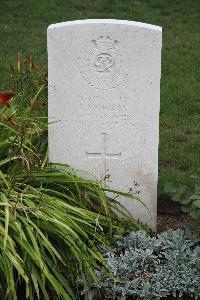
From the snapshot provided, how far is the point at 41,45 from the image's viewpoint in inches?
375

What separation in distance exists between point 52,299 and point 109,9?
7.70 metres

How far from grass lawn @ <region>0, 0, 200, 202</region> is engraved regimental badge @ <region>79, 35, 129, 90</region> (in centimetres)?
118

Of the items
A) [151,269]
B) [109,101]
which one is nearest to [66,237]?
[151,269]

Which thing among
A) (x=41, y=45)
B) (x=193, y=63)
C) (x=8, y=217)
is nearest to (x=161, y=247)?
(x=8, y=217)

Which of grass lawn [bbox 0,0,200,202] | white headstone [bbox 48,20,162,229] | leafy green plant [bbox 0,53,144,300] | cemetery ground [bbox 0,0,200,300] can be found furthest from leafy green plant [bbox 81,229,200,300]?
grass lawn [bbox 0,0,200,202]

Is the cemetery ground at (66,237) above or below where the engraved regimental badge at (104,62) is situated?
below

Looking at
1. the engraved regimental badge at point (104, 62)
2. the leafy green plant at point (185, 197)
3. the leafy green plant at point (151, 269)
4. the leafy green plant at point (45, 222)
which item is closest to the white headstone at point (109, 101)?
the engraved regimental badge at point (104, 62)

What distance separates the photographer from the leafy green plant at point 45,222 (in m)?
3.84

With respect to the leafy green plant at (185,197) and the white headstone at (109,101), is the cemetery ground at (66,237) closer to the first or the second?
the leafy green plant at (185,197)

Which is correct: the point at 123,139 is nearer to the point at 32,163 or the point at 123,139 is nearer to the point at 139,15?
the point at 32,163

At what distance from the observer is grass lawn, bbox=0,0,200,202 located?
6.23 metres

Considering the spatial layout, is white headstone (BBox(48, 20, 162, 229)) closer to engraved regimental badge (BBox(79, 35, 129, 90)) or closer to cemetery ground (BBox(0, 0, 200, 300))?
engraved regimental badge (BBox(79, 35, 129, 90))

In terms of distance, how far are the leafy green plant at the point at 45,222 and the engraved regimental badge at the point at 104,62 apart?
1.58 ft

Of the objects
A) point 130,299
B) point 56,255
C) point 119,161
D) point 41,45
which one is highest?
point 41,45
